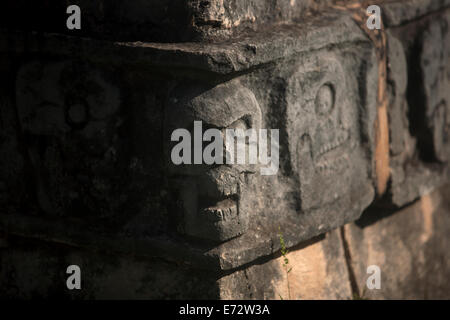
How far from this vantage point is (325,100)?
319 cm

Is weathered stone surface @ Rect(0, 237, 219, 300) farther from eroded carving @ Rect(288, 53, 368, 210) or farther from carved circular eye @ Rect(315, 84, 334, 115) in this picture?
carved circular eye @ Rect(315, 84, 334, 115)

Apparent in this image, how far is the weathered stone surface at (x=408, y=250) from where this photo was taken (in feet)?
12.2

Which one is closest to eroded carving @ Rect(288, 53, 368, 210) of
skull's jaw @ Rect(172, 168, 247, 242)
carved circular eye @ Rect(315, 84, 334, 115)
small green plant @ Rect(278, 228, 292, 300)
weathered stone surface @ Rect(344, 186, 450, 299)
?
carved circular eye @ Rect(315, 84, 334, 115)

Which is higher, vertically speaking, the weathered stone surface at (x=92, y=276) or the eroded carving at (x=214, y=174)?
the eroded carving at (x=214, y=174)

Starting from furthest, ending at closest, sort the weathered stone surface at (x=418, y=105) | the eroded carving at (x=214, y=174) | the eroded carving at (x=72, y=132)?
the weathered stone surface at (x=418, y=105)
the eroded carving at (x=72, y=132)
the eroded carving at (x=214, y=174)

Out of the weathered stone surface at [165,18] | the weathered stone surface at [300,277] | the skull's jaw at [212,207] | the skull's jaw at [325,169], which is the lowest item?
the weathered stone surface at [300,277]

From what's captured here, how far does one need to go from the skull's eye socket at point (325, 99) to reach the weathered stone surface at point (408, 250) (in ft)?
2.09

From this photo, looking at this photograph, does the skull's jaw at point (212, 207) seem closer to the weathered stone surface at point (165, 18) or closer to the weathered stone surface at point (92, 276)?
the weathered stone surface at point (92, 276)

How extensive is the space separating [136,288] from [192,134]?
680 millimetres

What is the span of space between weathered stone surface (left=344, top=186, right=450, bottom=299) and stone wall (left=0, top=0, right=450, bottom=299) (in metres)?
0.15

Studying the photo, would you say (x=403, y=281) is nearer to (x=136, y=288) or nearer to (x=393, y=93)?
(x=393, y=93)

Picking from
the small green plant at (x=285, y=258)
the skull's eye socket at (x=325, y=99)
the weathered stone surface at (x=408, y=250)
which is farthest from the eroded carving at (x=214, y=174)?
the weathered stone surface at (x=408, y=250)

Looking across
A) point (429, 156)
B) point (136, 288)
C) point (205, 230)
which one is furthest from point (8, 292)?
point (429, 156)

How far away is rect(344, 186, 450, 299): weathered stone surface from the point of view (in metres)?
3.71
